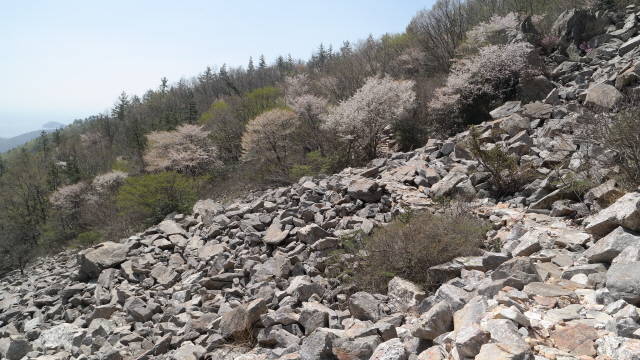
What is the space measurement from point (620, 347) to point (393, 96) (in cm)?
1368

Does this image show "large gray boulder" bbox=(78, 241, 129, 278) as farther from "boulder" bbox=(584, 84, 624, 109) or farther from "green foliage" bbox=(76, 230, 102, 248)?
"boulder" bbox=(584, 84, 624, 109)

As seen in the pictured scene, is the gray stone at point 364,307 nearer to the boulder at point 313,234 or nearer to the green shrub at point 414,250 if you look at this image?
the green shrub at point 414,250

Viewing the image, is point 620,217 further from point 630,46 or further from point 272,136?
point 272,136

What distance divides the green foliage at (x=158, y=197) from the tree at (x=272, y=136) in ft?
15.0

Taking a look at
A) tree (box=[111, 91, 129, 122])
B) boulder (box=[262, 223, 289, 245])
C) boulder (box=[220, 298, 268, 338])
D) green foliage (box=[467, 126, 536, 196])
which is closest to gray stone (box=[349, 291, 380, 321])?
boulder (box=[220, 298, 268, 338])

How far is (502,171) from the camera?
24.6 feet

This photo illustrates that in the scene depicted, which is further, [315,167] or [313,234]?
[315,167]

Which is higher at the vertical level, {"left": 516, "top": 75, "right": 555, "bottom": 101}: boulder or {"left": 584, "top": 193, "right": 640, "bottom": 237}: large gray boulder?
{"left": 516, "top": 75, "right": 555, "bottom": 101}: boulder

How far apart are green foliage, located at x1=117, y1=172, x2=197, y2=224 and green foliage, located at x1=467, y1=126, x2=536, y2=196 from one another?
1094 cm

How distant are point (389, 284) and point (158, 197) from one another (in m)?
12.1

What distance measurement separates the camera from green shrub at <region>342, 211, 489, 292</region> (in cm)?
479

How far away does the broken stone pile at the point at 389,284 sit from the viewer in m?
2.76

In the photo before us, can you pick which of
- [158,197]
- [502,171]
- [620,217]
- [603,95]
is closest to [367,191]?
[502,171]

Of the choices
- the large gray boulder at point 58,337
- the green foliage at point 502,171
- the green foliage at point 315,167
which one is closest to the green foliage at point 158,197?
the green foliage at point 315,167
